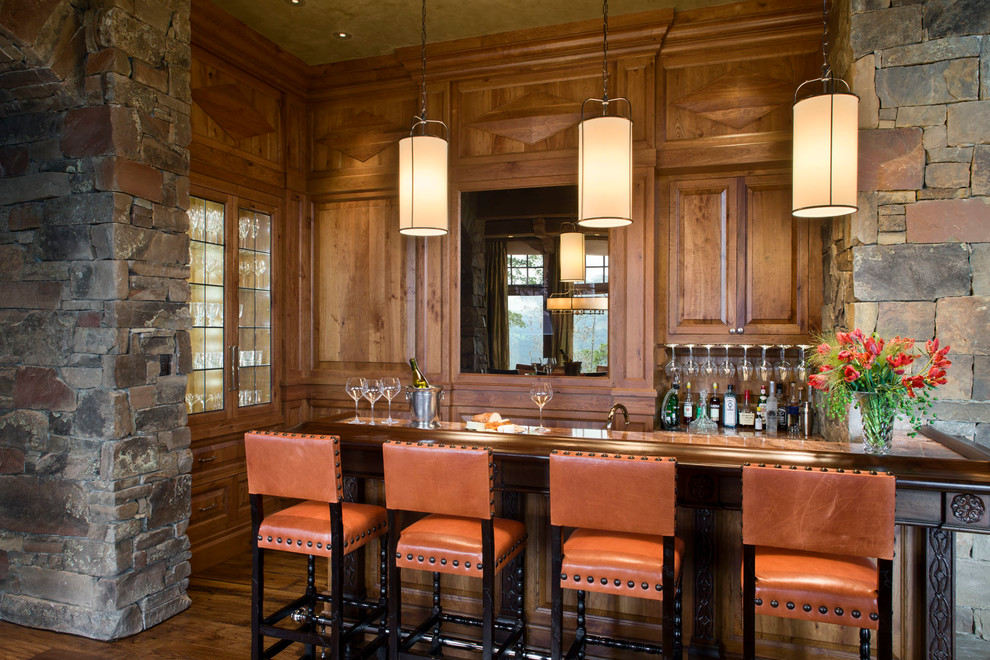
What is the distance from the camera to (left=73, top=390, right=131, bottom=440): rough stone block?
9.49 feet

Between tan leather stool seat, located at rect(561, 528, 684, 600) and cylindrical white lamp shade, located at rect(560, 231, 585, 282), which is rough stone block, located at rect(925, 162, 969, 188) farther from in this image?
tan leather stool seat, located at rect(561, 528, 684, 600)

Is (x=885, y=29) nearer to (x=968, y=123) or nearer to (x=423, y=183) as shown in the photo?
(x=968, y=123)

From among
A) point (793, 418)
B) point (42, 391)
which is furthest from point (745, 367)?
point (42, 391)

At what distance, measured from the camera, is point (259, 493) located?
A: 2.55 meters

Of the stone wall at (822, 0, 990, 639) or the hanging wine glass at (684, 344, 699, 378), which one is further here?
the hanging wine glass at (684, 344, 699, 378)

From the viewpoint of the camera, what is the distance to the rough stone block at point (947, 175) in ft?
9.78

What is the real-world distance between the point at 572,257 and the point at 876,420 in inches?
86.0

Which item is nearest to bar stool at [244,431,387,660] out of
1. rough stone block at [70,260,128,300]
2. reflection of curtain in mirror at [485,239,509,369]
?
rough stone block at [70,260,128,300]

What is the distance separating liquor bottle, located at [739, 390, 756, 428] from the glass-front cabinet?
321 cm

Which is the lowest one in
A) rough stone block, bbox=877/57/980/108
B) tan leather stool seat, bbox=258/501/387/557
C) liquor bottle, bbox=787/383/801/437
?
tan leather stool seat, bbox=258/501/387/557

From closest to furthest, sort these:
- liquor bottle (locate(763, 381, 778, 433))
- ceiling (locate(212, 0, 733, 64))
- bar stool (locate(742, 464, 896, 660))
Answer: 1. bar stool (locate(742, 464, 896, 660))
2. ceiling (locate(212, 0, 733, 64))
3. liquor bottle (locate(763, 381, 778, 433))

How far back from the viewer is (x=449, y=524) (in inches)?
93.7

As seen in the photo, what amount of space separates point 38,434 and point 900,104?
443 cm

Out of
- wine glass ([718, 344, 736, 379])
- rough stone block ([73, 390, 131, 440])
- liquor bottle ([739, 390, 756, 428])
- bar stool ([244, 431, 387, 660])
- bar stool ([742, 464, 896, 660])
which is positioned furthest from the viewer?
wine glass ([718, 344, 736, 379])
